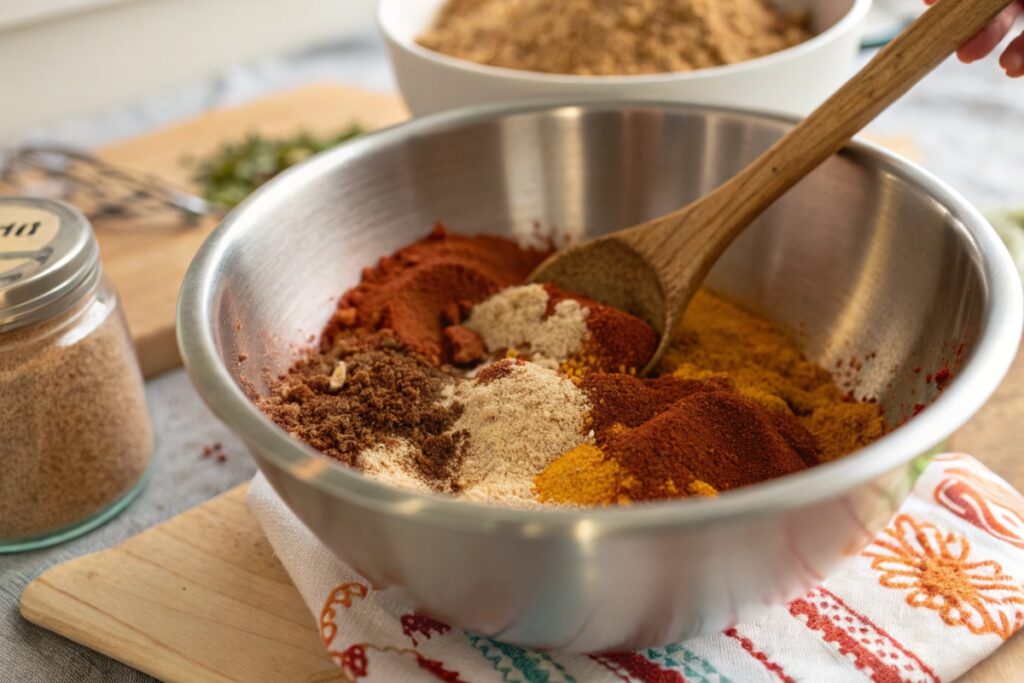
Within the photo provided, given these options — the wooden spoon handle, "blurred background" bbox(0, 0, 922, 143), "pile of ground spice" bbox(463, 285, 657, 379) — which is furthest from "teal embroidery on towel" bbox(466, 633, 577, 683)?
"blurred background" bbox(0, 0, 922, 143)

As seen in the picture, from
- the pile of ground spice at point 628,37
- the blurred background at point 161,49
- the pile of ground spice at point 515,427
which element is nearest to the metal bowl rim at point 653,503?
the pile of ground spice at point 515,427

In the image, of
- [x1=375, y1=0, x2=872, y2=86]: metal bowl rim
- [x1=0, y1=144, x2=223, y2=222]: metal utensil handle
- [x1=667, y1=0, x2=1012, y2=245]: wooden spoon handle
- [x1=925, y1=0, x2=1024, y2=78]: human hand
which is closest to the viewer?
[x1=667, y1=0, x2=1012, y2=245]: wooden spoon handle

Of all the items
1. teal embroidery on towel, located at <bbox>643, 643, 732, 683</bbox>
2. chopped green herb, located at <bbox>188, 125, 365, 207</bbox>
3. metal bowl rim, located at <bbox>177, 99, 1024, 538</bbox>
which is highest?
metal bowl rim, located at <bbox>177, 99, 1024, 538</bbox>

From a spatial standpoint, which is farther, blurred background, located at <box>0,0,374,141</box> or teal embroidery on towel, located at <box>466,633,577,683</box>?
blurred background, located at <box>0,0,374,141</box>

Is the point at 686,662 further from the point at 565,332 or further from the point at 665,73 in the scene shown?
the point at 665,73

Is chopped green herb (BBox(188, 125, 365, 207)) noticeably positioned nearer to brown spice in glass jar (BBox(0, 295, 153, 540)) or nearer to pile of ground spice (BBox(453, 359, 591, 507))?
brown spice in glass jar (BBox(0, 295, 153, 540))

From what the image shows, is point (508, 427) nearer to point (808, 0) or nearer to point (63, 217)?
point (63, 217)

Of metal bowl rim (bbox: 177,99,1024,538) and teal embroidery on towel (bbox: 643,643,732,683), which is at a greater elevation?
metal bowl rim (bbox: 177,99,1024,538)

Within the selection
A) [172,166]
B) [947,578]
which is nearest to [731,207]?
[947,578]
